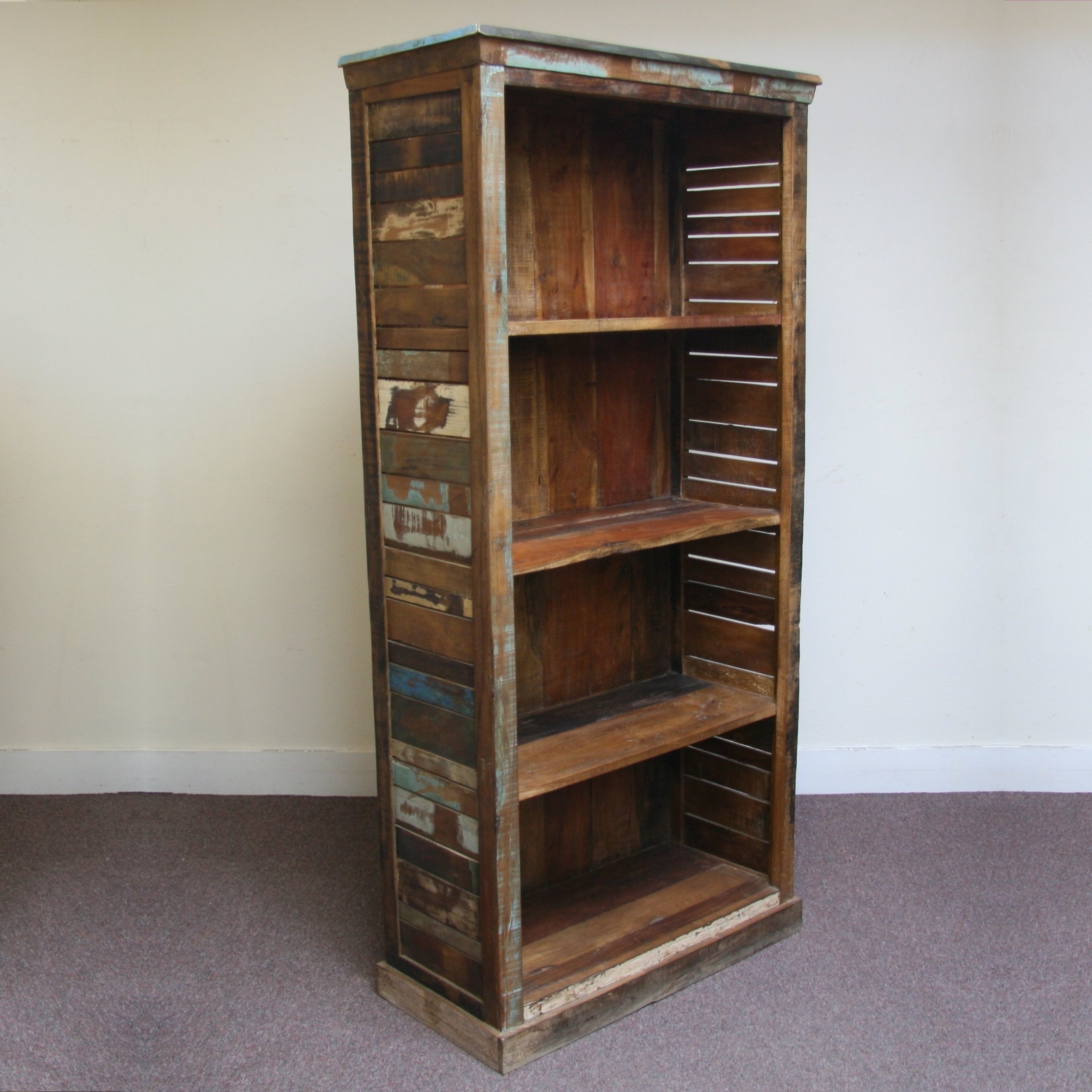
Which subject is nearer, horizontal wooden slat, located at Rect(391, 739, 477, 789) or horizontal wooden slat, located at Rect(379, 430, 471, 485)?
horizontal wooden slat, located at Rect(379, 430, 471, 485)

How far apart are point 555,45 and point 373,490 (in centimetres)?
85

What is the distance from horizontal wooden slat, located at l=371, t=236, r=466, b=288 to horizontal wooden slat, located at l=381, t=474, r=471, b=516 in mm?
189

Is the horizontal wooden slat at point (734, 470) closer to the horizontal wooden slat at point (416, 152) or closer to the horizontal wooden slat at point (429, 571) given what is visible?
the horizontal wooden slat at point (429, 571)

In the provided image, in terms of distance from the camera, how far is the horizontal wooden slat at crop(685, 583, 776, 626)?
2854mm

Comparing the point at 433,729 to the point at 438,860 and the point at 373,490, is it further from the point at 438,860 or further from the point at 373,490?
the point at 373,490

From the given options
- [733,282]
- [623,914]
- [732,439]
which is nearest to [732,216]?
[733,282]

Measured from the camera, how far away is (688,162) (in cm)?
281

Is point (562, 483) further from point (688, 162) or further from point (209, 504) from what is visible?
point (209, 504)

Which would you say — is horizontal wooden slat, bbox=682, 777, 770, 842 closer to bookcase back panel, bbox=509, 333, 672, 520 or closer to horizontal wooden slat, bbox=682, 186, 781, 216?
bookcase back panel, bbox=509, 333, 672, 520

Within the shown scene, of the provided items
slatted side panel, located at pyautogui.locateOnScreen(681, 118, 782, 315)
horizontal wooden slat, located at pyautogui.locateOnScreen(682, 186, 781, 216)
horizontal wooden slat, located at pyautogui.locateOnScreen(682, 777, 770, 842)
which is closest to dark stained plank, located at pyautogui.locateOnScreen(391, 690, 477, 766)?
horizontal wooden slat, located at pyautogui.locateOnScreen(682, 777, 770, 842)

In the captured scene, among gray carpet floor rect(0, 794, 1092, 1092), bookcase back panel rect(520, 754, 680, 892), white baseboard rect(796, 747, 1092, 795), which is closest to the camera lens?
gray carpet floor rect(0, 794, 1092, 1092)

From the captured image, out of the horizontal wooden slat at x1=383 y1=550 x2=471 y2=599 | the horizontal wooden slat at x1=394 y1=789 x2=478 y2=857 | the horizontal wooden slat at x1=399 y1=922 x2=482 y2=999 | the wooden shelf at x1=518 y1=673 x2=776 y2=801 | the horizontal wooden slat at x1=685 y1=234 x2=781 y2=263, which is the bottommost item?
the horizontal wooden slat at x1=399 y1=922 x2=482 y2=999

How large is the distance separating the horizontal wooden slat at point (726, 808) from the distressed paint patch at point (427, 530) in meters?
1.08

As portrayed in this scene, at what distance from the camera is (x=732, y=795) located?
3.03 metres
